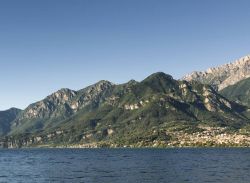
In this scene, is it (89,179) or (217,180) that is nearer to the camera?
(217,180)

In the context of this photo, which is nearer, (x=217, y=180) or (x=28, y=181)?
(x=217, y=180)

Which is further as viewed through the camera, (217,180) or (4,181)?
(4,181)

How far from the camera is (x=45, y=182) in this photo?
13238 centimetres

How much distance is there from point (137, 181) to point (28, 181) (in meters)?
36.9

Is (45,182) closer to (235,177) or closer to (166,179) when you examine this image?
(166,179)

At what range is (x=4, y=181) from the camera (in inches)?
5472

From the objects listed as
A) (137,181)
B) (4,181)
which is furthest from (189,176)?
(4,181)

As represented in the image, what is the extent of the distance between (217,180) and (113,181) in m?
31.2

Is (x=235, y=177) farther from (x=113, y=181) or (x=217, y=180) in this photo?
(x=113, y=181)

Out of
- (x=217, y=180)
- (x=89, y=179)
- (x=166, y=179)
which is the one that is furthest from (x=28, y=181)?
(x=217, y=180)

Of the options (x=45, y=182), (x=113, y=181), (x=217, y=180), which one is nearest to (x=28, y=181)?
(x=45, y=182)

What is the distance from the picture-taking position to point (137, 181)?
415 ft

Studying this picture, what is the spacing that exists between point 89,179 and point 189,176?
3318 centimetres

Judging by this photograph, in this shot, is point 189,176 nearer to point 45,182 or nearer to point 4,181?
point 45,182
